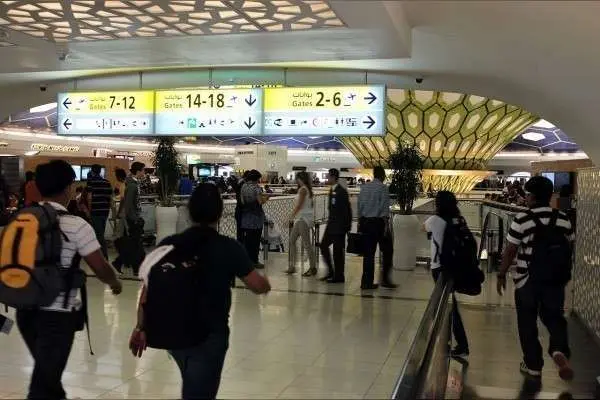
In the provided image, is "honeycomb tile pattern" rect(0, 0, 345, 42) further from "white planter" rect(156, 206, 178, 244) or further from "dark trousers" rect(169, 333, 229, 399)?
"white planter" rect(156, 206, 178, 244)

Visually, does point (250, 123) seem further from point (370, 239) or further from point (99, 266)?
point (99, 266)

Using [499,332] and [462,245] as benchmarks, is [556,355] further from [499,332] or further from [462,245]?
[499,332]

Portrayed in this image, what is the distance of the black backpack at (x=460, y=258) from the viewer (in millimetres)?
5766

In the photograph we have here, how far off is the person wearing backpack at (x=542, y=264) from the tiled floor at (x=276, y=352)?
3.97 feet

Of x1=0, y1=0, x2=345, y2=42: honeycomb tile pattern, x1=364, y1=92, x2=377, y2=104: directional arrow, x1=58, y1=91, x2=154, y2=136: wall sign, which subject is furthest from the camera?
x1=58, y1=91, x2=154, y2=136: wall sign

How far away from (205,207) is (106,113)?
24.6 feet

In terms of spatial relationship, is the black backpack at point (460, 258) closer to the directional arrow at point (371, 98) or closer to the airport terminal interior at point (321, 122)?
the airport terminal interior at point (321, 122)

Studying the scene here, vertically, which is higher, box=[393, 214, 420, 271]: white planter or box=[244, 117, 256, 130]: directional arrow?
box=[244, 117, 256, 130]: directional arrow

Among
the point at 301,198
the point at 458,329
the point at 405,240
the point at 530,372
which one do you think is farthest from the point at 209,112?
the point at 530,372

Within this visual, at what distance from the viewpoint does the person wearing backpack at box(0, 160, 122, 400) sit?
10.3 feet

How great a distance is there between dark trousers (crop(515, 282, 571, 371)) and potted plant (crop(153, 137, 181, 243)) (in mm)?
7486

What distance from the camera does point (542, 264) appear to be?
515 centimetres

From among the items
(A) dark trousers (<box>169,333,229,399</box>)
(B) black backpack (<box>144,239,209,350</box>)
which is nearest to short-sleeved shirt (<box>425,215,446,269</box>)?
(A) dark trousers (<box>169,333,229,399</box>)

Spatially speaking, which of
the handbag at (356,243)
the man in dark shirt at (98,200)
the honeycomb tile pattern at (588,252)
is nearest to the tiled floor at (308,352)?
the honeycomb tile pattern at (588,252)
